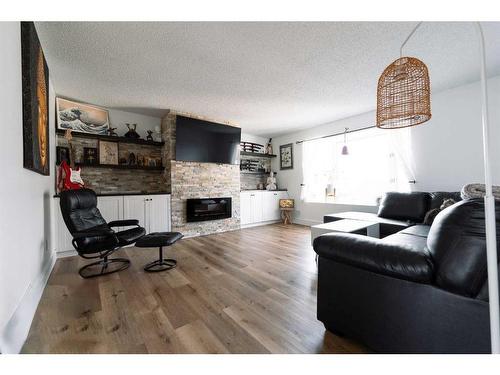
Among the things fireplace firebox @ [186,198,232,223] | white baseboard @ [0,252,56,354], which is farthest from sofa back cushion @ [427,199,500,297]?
fireplace firebox @ [186,198,232,223]

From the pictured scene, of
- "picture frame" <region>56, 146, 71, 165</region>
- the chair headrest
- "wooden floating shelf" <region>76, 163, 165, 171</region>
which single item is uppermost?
"picture frame" <region>56, 146, 71, 165</region>

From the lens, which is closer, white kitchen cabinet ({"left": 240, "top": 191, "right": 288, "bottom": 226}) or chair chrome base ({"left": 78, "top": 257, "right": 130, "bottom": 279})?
chair chrome base ({"left": 78, "top": 257, "right": 130, "bottom": 279})

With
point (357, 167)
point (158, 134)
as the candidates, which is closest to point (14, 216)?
point (158, 134)

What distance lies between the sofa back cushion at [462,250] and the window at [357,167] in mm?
3215

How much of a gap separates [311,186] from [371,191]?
4.52 ft

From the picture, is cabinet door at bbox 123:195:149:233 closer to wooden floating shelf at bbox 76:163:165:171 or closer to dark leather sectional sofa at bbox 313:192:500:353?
wooden floating shelf at bbox 76:163:165:171

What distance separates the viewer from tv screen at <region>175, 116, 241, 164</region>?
388 centimetres

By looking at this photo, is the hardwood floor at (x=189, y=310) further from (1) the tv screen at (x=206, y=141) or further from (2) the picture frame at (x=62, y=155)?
(1) the tv screen at (x=206, y=141)

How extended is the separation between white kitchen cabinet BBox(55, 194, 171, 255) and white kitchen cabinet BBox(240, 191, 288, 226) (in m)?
1.80

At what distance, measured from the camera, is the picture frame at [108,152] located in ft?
11.8

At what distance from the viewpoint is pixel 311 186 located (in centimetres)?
511

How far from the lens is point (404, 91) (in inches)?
61.6
